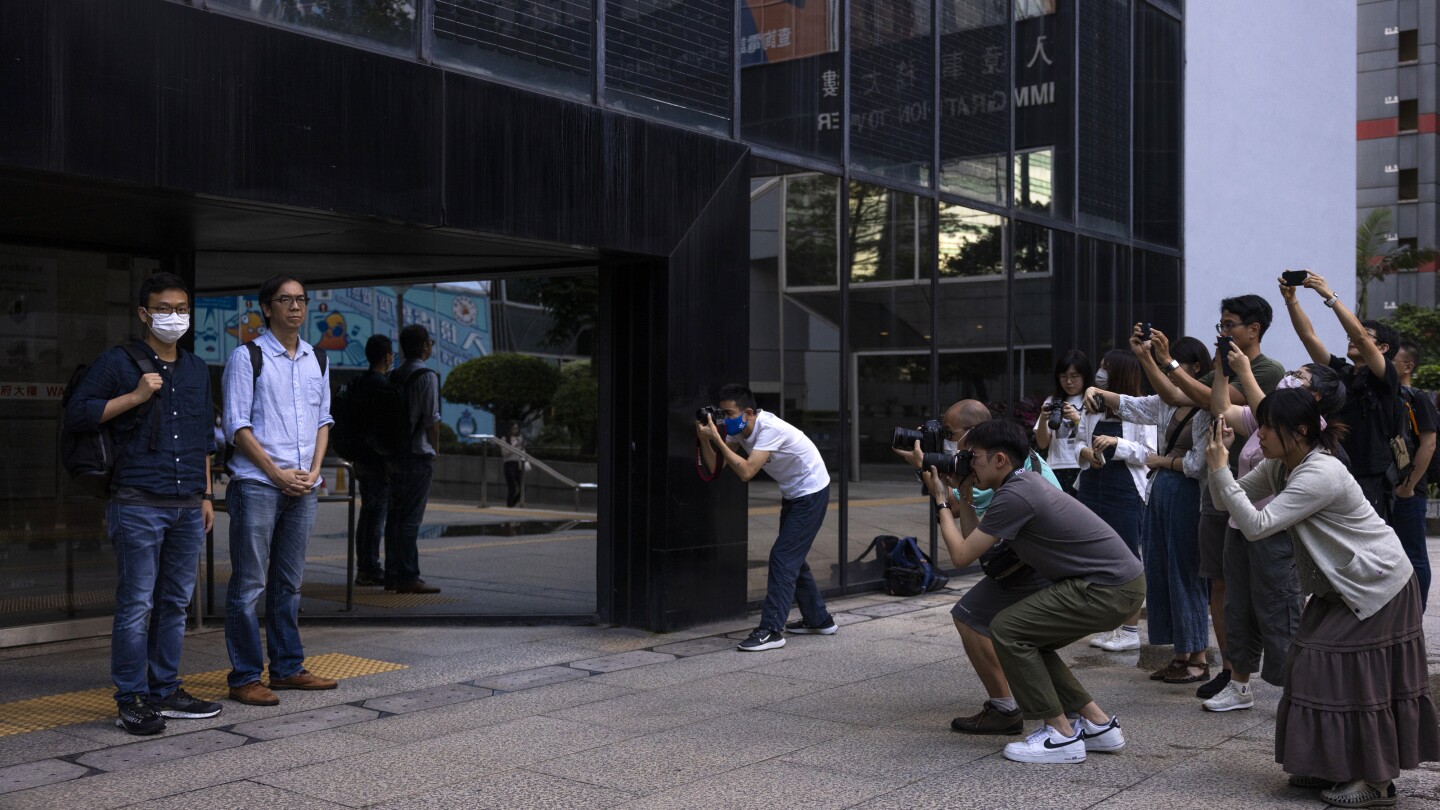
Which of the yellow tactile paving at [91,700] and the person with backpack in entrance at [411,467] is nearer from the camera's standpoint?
the yellow tactile paving at [91,700]

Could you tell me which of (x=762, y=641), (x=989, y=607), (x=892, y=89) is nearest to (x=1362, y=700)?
(x=989, y=607)

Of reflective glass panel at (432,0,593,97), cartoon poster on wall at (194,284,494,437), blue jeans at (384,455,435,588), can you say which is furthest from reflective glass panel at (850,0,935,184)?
cartoon poster on wall at (194,284,494,437)

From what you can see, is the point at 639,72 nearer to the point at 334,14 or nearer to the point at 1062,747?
the point at 334,14

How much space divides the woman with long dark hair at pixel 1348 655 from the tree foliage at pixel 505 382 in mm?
20840

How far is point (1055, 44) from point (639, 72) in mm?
5430

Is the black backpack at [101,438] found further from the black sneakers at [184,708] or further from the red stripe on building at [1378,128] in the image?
the red stripe on building at [1378,128]

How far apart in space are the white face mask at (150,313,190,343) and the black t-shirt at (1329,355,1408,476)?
5.25 metres

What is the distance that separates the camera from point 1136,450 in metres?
7.39

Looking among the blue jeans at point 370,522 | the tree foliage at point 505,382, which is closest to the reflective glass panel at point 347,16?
the blue jeans at point 370,522

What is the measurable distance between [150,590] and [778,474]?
363 centimetres

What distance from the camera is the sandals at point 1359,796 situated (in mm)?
4672

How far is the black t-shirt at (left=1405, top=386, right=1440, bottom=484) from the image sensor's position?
738 centimetres

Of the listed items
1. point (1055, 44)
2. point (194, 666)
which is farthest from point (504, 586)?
point (1055, 44)

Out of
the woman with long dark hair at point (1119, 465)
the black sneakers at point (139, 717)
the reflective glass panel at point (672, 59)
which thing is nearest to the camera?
the black sneakers at point (139, 717)
